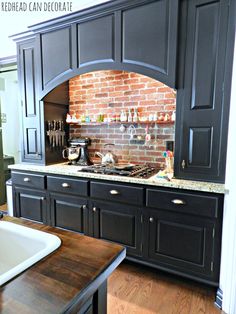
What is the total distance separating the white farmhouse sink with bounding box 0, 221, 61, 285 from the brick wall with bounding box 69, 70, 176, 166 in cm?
180

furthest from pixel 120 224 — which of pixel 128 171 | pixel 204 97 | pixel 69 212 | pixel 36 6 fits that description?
pixel 36 6

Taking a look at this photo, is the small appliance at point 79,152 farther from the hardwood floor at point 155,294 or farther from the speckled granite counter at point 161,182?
the hardwood floor at point 155,294

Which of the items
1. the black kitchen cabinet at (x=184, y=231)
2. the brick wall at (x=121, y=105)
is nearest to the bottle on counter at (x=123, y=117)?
the brick wall at (x=121, y=105)

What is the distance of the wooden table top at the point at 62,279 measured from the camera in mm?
622

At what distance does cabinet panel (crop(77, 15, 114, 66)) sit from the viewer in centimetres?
215

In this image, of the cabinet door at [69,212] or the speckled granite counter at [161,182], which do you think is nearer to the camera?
the speckled granite counter at [161,182]

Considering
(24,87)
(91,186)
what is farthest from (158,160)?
(24,87)

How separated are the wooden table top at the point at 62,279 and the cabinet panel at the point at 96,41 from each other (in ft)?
6.08

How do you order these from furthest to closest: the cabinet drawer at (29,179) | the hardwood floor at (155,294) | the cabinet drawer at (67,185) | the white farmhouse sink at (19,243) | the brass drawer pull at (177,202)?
the cabinet drawer at (29,179), the cabinet drawer at (67,185), the brass drawer pull at (177,202), the hardwood floor at (155,294), the white farmhouse sink at (19,243)

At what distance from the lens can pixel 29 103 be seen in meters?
2.79

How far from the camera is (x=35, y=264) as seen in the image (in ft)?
2.66

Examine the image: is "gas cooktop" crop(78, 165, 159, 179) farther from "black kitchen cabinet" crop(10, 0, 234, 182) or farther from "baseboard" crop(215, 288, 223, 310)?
"baseboard" crop(215, 288, 223, 310)

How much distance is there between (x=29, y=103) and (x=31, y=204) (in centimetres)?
128

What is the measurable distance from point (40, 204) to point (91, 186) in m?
0.80
